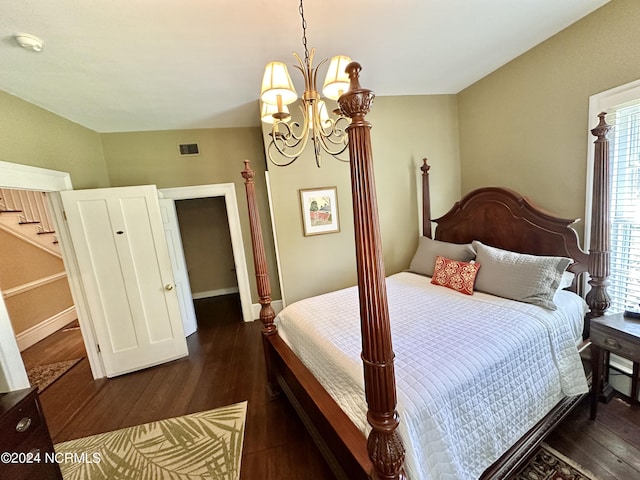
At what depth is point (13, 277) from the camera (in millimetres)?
3510

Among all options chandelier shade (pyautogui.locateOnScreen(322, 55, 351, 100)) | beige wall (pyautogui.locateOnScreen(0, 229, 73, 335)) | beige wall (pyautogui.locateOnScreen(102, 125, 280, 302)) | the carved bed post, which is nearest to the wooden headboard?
chandelier shade (pyautogui.locateOnScreen(322, 55, 351, 100))

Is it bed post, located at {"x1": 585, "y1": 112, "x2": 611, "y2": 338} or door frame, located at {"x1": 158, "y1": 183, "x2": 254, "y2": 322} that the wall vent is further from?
bed post, located at {"x1": 585, "y1": 112, "x2": 611, "y2": 338}

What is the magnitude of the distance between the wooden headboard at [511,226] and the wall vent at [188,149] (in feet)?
10.9

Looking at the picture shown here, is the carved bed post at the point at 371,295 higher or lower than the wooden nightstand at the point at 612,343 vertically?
higher

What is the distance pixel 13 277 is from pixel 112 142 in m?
2.30

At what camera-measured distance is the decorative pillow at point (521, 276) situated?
6.11 ft

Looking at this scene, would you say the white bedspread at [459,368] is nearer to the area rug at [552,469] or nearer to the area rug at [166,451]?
the area rug at [552,469]

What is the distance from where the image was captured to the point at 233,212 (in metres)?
3.63

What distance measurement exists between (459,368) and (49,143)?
3.78 meters

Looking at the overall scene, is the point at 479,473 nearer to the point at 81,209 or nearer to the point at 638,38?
the point at 638,38

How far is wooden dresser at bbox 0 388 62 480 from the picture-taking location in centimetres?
118

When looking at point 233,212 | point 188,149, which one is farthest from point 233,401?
point 188,149

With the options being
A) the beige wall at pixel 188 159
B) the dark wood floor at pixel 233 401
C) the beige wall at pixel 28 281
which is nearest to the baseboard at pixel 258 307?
the dark wood floor at pixel 233 401

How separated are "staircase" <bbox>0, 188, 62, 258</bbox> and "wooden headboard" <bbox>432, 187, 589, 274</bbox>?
17.0ft
